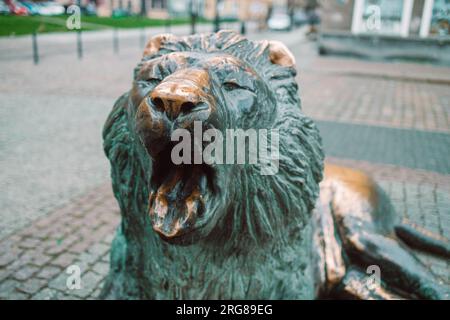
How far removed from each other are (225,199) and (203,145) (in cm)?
30

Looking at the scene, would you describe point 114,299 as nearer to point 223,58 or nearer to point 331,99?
point 223,58

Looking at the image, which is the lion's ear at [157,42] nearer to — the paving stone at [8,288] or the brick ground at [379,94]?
the paving stone at [8,288]

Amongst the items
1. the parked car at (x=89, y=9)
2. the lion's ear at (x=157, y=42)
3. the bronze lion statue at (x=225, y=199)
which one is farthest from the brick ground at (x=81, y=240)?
the parked car at (x=89, y=9)

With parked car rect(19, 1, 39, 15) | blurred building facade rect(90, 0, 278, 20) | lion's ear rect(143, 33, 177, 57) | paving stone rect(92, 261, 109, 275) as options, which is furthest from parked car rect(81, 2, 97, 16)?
lion's ear rect(143, 33, 177, 57)

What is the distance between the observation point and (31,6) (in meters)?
7.91

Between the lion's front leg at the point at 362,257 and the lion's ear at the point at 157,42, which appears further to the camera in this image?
the lion's front leg at the point at 362,257

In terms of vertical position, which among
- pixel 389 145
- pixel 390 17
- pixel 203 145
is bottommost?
pixel 389 145

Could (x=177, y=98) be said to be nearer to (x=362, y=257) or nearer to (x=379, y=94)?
(x=362, y=257)

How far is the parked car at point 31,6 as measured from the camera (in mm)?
7618

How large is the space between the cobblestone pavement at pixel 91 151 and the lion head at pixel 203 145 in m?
1.68

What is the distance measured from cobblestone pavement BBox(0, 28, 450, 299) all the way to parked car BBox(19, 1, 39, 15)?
2.08 metres

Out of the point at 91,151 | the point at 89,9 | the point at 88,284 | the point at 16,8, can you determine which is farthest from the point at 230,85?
the point at 89,9

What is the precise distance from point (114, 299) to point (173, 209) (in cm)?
117

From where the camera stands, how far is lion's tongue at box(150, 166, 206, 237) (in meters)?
1.61
